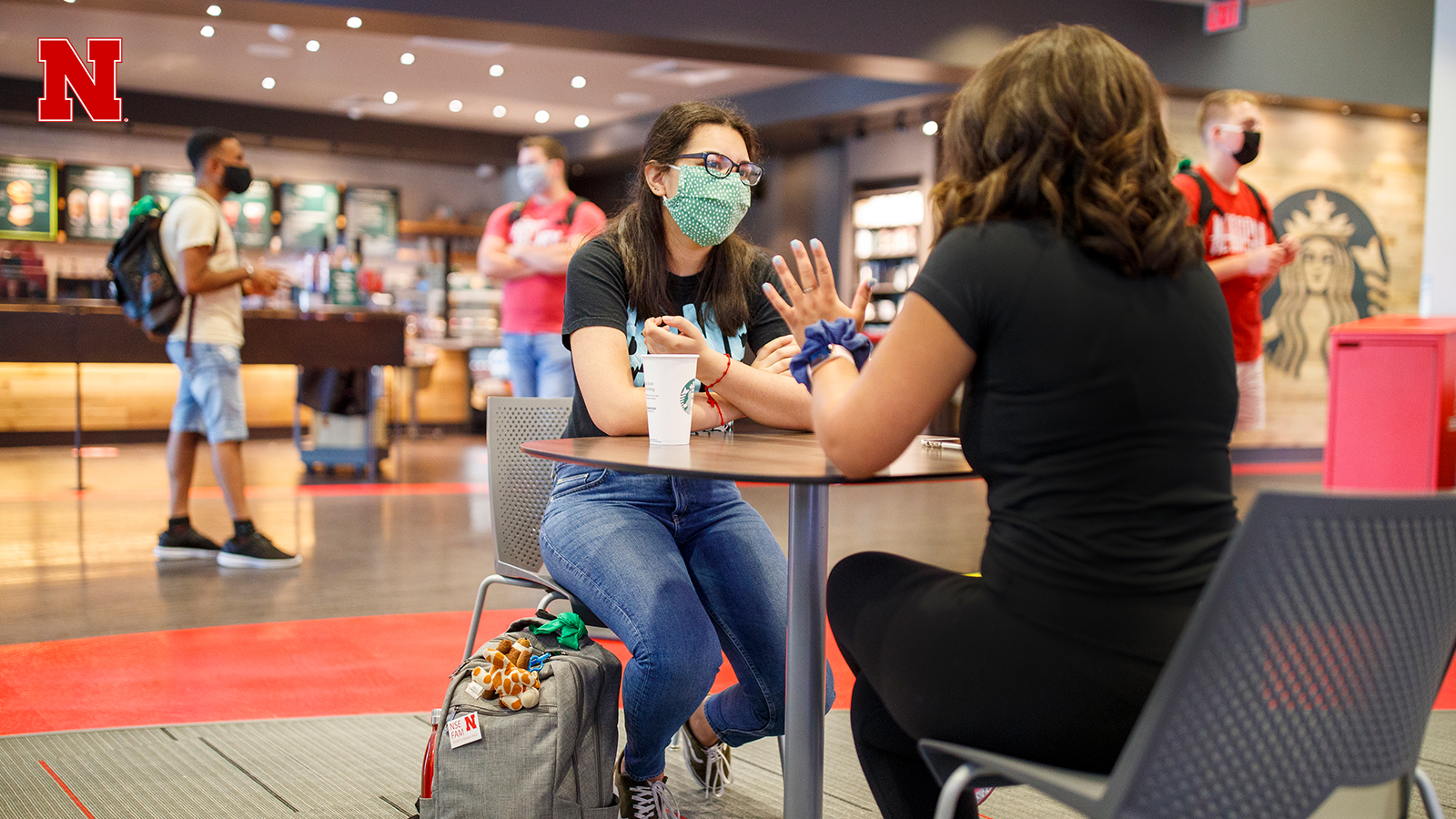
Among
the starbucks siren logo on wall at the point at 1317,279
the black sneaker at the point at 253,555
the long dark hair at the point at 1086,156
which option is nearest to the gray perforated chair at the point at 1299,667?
the long dark hair at the point at 1086,156

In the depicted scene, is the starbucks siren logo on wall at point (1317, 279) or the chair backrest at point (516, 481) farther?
the starbucks siren logo on wall at point (1317, 279)

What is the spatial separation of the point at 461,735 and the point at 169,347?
3.24 metres

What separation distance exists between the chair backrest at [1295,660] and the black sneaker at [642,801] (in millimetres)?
991

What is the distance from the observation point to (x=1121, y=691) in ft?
3.74

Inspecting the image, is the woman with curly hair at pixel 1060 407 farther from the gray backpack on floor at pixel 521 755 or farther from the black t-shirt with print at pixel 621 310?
the black t-shirt with print at pixel 621 310

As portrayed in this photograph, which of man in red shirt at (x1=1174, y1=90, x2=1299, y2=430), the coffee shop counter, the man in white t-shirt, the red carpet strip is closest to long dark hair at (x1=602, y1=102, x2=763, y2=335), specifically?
the red carpet strip

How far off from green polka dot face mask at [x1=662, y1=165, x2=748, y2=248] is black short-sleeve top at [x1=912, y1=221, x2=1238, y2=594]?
2.70 feet

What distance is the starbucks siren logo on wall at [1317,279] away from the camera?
9.11 meters

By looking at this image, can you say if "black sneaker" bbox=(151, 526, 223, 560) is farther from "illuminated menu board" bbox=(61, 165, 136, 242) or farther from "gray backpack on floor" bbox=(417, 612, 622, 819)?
"illuminated menu board" bbox=(61, 165, 136, 242)

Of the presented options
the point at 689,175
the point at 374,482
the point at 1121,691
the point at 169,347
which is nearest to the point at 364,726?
the point at 689,175

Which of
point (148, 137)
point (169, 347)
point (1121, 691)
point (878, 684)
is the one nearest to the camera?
point (1121, 691)

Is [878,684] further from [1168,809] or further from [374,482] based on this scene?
[374,482]

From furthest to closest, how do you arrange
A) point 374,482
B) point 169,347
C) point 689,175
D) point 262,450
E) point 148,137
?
1. point 148,137
2. point 262,450
3. point 374,482
4. point 169,347
5. point 689,175

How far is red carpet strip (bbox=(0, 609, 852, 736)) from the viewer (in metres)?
2.59
